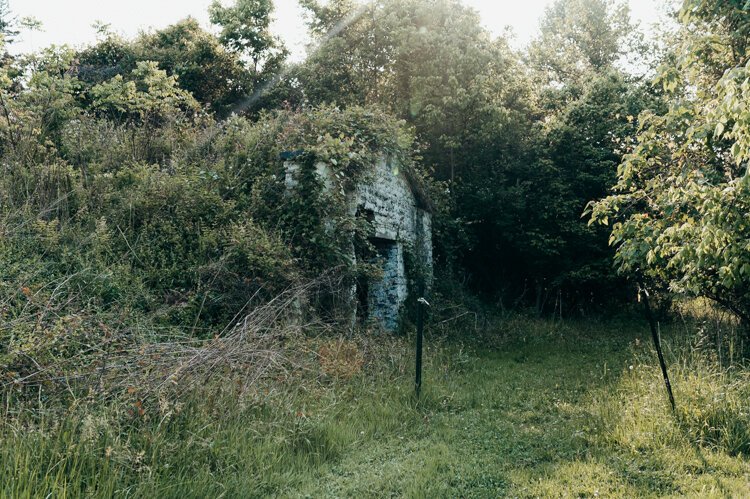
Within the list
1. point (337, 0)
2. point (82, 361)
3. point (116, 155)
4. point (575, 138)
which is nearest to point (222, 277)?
point (82, 361)

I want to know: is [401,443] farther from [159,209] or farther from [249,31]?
[249,31]

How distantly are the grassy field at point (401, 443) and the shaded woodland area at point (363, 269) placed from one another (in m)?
0.03

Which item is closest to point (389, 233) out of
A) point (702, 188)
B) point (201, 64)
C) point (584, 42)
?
point (702, 188)

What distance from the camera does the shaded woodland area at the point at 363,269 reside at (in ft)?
12.4

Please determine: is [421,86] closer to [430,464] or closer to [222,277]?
[222,277]

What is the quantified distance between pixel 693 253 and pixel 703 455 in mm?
2075

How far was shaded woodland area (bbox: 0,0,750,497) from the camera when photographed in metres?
3.79

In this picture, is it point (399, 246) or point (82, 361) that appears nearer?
point (82, 361)

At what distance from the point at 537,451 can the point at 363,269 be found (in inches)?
164

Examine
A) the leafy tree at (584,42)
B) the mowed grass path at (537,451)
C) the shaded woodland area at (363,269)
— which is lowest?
the mowed grass path at (537,451)

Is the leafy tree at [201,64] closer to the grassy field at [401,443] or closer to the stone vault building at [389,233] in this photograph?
the stone vault building at [389,233]

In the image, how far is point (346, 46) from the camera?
669 inches

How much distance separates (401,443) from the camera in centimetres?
468

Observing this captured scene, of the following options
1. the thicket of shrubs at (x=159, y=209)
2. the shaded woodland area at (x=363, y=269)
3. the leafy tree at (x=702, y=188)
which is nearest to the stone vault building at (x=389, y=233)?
the shaded woodland area at (x=363, y=269)
